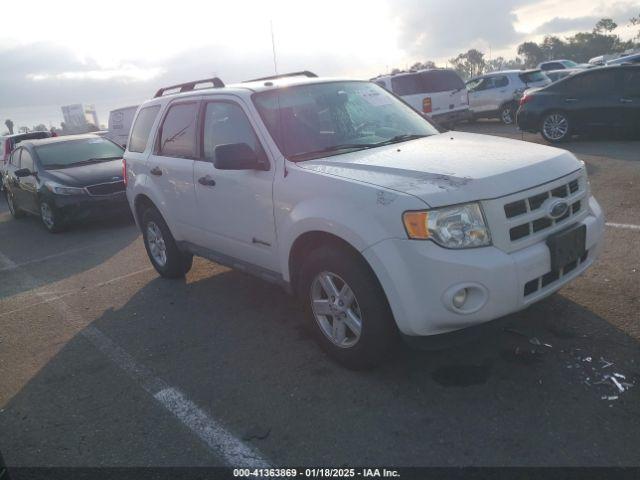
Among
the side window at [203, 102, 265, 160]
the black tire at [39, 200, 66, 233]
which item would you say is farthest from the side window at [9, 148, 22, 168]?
the side window at [203, 102, 265, 160]

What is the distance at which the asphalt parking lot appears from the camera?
9.09 feet

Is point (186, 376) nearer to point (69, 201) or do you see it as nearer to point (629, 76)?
point (69, 201)

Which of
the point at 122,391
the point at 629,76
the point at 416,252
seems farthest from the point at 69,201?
the point at 629,76

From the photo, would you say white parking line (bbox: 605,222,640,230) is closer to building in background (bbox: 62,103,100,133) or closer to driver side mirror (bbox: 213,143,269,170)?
driver side mirror (bbox: 213,143,269,170)

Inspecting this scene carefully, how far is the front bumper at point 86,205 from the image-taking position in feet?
29.0

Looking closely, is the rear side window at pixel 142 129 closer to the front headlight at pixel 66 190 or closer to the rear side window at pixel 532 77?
the front headlight at pixel 66 190

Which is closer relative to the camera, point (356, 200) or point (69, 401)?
point (356, 200)

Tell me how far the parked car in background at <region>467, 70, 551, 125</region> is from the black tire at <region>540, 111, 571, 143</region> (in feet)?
18.7

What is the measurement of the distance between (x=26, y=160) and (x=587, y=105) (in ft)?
37.5

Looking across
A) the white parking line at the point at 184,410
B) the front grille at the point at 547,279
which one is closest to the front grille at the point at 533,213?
the front grille at the point at 547,279

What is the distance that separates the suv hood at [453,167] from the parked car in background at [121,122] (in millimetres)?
18439

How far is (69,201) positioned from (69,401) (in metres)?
6.02

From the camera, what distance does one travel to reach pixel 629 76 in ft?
35.7

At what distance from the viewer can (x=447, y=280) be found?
2818 mm
